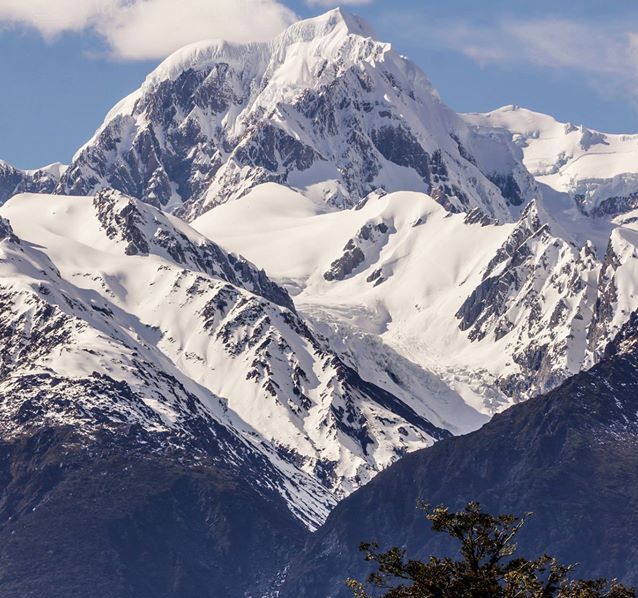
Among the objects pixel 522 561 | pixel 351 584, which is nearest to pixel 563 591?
pixel 522 561

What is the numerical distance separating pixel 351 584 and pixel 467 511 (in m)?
7.04

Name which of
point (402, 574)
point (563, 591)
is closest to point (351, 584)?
point (402, 574)

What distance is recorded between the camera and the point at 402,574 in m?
104

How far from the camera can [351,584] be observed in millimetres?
105250

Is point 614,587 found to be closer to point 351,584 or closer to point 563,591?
point 563,591

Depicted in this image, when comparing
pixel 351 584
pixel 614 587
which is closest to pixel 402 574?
pixel 351 584

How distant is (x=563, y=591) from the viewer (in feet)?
334

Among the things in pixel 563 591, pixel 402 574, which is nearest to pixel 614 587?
pixel 563 591

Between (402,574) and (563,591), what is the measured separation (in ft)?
25.5

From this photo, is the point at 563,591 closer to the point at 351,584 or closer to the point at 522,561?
the point at 522,561

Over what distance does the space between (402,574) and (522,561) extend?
586 centimetres

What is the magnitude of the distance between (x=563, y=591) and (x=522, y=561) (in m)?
2.35

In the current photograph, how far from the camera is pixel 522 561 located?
10244cm
